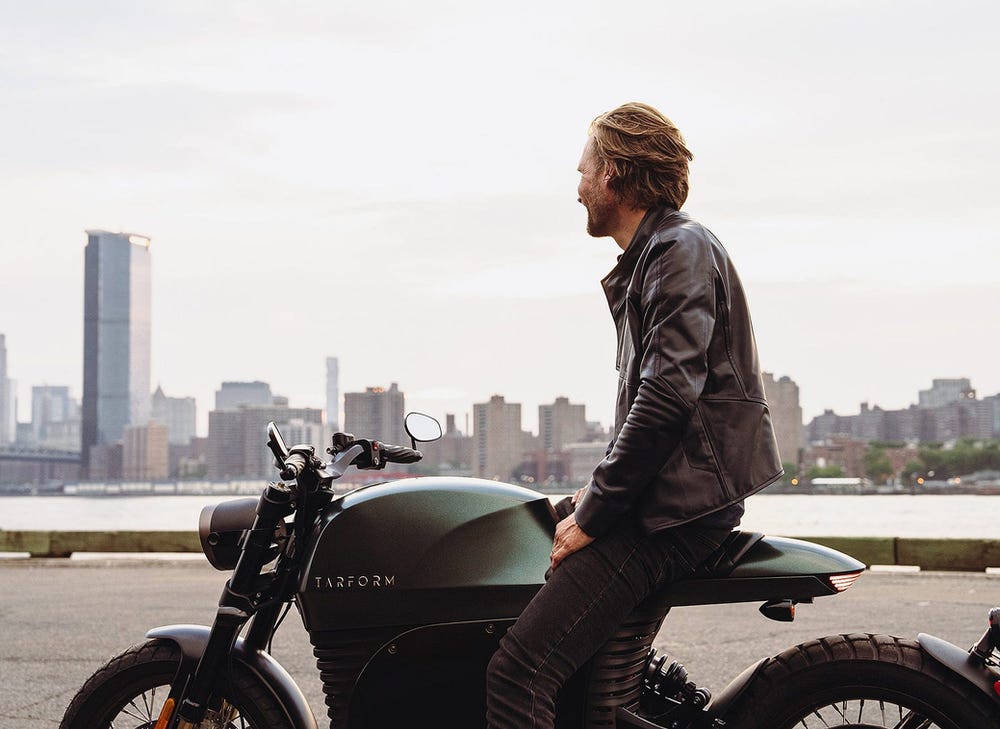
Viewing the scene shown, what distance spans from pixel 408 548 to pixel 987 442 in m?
95.1

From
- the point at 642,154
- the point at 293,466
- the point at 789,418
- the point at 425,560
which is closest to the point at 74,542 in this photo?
the point at 293,466

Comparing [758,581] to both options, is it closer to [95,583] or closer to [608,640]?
[608,640]

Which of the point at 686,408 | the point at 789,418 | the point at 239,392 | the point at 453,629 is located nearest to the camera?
the point at 686,408

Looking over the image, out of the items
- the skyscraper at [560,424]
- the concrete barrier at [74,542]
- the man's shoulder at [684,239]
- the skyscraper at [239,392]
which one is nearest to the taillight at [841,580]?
the man's shoulder at [684,239]

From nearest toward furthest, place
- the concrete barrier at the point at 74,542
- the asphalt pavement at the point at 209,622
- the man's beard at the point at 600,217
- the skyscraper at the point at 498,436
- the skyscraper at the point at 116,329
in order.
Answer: the man's beard at the point at 600,217
the asphalt pavement at the point at 209,622
the concrete barrier at the point at 74,542
the skyscraper at the point at 498,436
the skyscraper at the point at 116,329

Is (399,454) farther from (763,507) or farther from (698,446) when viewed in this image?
(763,507)

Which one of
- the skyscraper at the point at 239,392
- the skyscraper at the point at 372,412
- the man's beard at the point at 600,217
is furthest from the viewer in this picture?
the skyscraper at the point at 239,392

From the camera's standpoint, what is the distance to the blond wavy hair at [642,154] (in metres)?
2.41

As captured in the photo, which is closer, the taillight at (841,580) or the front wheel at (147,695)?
the taillight at (841,580)

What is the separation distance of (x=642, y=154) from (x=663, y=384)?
50cm

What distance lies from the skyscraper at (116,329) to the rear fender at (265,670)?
13885cm

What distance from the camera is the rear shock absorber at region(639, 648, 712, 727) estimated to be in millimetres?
2486

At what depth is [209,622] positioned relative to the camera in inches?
271

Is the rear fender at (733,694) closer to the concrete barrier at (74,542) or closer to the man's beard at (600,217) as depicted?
the man's beard at (600,217)
